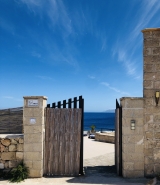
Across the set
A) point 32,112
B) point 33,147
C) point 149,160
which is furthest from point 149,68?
point 33,147

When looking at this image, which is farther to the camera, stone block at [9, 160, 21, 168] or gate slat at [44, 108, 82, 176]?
gate slat at [44, 108, 82, 176]

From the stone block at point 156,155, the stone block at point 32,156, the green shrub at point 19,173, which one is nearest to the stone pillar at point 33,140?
the stone block at point 32,156

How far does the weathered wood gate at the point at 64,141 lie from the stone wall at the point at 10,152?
83 cm

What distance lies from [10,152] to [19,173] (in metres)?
0.71

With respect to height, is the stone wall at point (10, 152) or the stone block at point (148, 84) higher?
the stone block at point (148, 84)

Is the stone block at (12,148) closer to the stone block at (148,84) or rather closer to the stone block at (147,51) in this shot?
the stone block at (148,84)

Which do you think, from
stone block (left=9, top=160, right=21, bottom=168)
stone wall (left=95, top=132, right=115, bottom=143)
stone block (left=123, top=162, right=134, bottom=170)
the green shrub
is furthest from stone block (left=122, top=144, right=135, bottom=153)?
stone wall (left=95, top=132, right=115, bottom=143)

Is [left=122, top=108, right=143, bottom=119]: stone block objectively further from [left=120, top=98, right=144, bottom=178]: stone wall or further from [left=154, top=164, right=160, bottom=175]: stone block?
[left=154, top=164, right=160, bottom=175]: stone block

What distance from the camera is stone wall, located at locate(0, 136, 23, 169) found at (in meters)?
6.24

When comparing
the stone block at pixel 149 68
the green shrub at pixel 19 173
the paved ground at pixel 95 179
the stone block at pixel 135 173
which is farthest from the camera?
the stone block at pixel 149 68

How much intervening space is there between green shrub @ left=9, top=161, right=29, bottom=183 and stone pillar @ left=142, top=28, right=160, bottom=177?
3766 mm

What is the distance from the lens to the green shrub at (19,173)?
593 centimetres

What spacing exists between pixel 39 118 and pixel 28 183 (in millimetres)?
1885

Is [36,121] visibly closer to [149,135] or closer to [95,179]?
[95,179]
